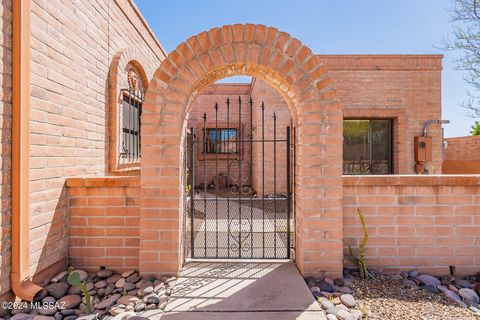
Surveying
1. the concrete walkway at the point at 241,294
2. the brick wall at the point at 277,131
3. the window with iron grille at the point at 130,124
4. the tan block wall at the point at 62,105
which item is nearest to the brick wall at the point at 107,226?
the tan block wall at the point at 62,105

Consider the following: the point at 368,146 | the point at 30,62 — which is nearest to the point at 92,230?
the point at 30,62

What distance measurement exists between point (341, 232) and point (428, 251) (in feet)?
3.57

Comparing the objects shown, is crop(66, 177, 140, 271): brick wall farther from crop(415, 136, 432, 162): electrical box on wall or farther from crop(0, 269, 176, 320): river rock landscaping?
crop(415, 136, 432, 162): electrical box on wall

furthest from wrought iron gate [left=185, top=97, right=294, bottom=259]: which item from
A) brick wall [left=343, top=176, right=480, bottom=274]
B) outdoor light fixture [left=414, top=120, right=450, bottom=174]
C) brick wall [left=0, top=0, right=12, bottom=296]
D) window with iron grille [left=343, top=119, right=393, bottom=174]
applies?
outdoor light fixture [left=414, top=120, right=450, bottom=174]

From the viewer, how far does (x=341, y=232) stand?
8.68ft

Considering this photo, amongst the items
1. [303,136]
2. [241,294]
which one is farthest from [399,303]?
[303,136]

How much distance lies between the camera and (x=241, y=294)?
235cm

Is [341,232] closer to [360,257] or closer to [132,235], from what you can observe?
[360,257]

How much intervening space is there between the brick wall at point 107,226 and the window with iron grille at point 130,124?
1461 mm

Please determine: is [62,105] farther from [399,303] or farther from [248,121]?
[248,121]

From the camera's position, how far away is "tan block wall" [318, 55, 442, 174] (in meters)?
7.09

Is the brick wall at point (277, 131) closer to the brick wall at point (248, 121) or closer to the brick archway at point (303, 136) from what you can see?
the brick wall at point (248, 121)

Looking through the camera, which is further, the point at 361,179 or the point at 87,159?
the point at 87,159

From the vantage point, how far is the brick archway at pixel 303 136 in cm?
261
